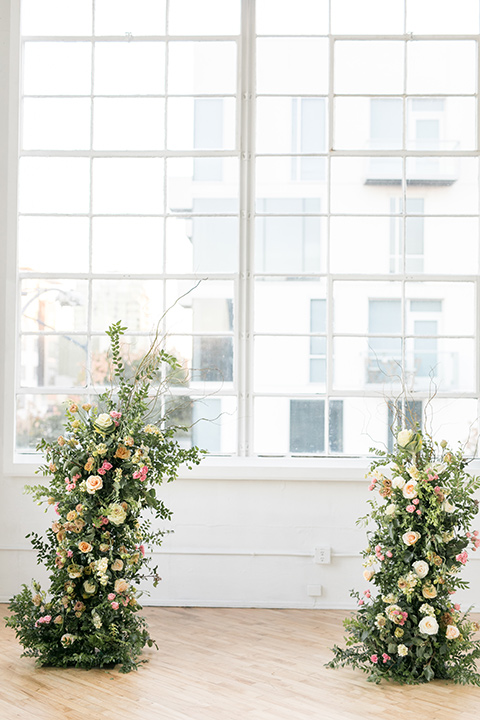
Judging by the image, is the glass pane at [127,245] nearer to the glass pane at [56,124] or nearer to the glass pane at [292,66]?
the glass pane at [56,124]

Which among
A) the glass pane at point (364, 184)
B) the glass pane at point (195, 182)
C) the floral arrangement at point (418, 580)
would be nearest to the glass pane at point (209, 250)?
the glass pane at point (195, 182)

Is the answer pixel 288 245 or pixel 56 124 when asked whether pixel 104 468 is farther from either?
pixel 56 124

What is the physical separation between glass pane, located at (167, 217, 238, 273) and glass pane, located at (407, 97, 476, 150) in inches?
49.7

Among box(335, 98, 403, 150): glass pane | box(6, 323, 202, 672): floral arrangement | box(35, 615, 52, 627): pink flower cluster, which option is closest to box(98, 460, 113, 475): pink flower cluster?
box(6, 323, 202, 672): floral arrangement

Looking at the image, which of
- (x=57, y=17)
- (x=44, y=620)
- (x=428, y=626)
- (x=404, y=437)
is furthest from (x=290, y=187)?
(x=44, y=620)

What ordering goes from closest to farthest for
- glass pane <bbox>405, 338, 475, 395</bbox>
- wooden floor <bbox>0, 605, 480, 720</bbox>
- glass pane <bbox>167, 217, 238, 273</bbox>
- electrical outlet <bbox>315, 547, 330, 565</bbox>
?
wooden floor <bbox>0, 605, 480, 720</bbox>, electrical outlet <bbox>315, 547, 330, 565</bbox>, glass pane <bbox>405, 338, 475, 395</bbox>, glass pane <bbox>167, 217, 238, 273</bbox>

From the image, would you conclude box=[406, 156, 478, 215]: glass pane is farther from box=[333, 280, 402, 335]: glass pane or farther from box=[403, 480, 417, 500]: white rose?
box=[403, 480, 417, 500]: white rose

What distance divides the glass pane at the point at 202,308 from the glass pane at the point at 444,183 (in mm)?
1328

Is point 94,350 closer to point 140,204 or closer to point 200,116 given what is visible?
point 140,204

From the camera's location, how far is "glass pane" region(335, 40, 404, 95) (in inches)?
192

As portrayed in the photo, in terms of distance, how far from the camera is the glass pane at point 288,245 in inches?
193

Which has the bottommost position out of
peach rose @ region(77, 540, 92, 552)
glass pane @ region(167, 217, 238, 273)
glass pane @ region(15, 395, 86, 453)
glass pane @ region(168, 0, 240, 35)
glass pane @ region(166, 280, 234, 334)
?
peach rose @ region(77, 540, 92, 552)

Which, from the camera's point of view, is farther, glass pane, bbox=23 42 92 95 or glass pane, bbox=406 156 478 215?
glass pane, bbox=23 42 92 95

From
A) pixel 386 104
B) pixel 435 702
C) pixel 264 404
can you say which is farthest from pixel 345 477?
pixel 386 104
